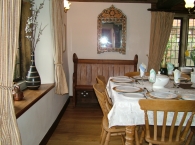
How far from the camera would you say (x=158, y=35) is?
4.76 m

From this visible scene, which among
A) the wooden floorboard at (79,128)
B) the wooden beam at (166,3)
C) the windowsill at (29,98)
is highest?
the wooden beam at (166,3)

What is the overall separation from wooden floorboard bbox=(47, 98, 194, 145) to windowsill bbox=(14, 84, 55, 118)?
72 cm

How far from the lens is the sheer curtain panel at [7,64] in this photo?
1.44 meters

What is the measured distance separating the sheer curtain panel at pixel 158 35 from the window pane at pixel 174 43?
0.48 m

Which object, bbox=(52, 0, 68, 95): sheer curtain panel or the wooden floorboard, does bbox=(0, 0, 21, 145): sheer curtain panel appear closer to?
the wooden floorboard

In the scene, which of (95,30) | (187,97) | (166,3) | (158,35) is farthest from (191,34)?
(187,97)

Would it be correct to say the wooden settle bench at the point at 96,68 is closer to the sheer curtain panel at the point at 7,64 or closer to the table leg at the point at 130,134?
the table leg at the point at 130,134

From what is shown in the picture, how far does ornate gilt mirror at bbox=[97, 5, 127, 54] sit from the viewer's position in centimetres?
473

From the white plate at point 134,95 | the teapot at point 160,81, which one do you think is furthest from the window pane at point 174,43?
the white plate at point 134,95

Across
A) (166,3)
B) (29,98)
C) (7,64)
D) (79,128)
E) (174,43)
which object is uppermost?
(166,3)

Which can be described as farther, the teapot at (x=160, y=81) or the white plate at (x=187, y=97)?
the teapot at (x=160, y=81)

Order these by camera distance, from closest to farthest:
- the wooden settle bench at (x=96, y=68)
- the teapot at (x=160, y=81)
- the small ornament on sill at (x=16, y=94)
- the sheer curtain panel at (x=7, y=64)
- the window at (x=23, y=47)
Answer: the sheer curtain panel at (x=7, y=64)
the small ornament on sill at (x=16, y=94)
the teapot at (x=160, y=81)
the window at (x=23, y=47)
the wooden settle bench at (x=96, y=68)

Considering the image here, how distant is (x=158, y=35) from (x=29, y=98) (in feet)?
11.5

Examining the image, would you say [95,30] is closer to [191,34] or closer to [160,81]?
[191,34]
